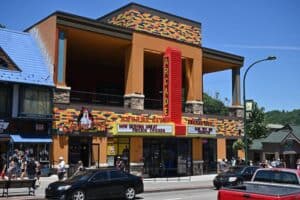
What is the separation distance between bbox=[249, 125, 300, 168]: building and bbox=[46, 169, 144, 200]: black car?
4113cm

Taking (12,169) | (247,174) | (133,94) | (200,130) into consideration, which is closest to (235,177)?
(247,174)

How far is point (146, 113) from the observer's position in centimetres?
3531

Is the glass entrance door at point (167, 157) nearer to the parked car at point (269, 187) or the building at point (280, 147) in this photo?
the parked car at point (269, 187)

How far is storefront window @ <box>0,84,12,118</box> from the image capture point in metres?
28.0

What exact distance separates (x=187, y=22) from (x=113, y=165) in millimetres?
15297

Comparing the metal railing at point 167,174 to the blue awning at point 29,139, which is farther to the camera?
the metal railing at point 167,174

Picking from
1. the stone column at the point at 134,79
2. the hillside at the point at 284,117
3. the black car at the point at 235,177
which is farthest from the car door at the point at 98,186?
the hillside at the point at 284,117

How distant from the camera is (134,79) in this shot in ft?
116

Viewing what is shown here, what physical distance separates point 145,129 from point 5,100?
33.9ft

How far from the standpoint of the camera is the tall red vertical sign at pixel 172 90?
3572cm

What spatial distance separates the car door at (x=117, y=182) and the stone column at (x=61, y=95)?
11146 mm

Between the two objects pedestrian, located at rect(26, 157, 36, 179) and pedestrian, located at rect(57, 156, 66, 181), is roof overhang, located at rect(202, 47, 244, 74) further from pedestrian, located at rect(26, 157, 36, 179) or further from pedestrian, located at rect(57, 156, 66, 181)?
pedestrian, located at rect(26, 157, 36, 179)

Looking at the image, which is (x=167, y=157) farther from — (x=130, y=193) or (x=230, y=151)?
(x=130, y=193)

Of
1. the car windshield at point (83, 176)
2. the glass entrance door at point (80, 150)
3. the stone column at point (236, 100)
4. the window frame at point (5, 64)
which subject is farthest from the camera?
the stone column at point (236, 100)
